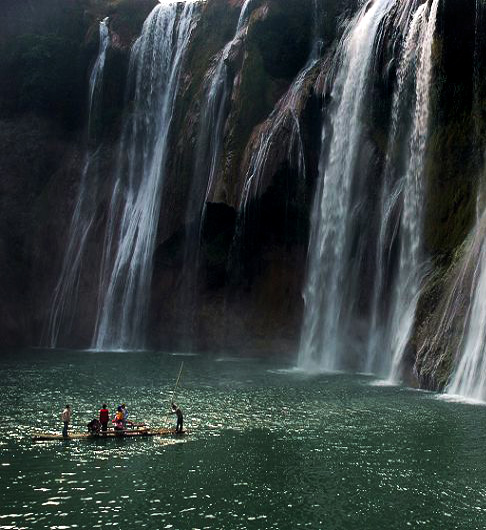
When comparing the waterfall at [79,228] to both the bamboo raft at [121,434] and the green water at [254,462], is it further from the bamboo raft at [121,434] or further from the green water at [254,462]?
the bamboo raft at [121,434]

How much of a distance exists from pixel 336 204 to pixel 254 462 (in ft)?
87.1

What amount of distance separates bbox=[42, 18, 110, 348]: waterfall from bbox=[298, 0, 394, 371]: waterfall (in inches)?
772

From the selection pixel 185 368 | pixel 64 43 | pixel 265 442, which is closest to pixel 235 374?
pixel 185 368

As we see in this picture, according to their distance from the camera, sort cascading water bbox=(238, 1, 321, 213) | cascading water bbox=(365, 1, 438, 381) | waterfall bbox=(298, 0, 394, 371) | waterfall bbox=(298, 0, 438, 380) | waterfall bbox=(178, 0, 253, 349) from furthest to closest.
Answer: waterfall bbox=(178, 0, 253, 349)
cascading water bbox=(238, 1, 321, 213)
waterfall bbox=(298, 0, 394, 371)
waterfall bbox=(298, 0, 438, 380)
cascading water bbox=(365, 1, 438, 381)

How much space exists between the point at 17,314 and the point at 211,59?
24.1 m

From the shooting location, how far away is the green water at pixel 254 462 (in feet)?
54.5

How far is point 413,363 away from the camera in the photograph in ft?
111

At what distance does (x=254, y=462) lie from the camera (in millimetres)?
20781

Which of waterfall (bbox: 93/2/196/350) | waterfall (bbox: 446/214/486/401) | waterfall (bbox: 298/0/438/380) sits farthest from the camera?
waterfall (bbox: 93/2/196/350)

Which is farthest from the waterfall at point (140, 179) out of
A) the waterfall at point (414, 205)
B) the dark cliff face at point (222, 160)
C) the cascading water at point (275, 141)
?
the waterfall at point (414, 205)

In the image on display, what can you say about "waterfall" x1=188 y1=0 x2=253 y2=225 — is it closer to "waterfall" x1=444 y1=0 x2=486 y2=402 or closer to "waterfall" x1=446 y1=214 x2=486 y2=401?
"waterfall" x1=444 y1=0 x2=486 y2=402

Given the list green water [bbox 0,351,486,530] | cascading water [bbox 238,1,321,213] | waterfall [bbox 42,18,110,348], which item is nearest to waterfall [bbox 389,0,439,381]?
green water [bbox 0,351,486,530]

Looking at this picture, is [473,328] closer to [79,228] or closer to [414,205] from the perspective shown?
[414,205]

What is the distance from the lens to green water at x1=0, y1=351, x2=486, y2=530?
654 inches
